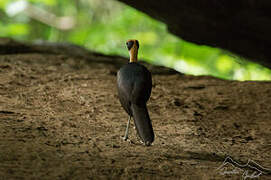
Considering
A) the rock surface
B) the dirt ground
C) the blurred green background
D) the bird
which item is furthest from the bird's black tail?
the blurred green background

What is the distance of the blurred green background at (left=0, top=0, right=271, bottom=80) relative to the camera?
29.1ft

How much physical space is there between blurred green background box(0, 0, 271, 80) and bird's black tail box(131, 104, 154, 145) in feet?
16.3

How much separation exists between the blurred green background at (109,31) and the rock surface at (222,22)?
2512 millimetres

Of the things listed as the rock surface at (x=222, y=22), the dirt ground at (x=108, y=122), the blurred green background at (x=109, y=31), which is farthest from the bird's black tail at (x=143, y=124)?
the blurred green background at (x=109, y=31)

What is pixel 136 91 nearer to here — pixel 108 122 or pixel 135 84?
pixel 135 84

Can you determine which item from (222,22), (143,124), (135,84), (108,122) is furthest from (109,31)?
(143,124)

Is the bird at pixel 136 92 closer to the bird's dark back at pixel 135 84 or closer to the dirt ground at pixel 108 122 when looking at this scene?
the bird's dark back at pixel 135 84

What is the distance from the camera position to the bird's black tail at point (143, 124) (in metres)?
3.01

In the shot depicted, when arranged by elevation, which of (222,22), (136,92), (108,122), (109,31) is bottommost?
(108,122)

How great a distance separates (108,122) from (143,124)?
0.84m

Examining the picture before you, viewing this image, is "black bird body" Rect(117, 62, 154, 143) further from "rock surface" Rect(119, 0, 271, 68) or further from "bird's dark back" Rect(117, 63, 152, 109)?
"rock surface" Rect(119, 0, 271, 68)

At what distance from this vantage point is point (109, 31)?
9.21 meters

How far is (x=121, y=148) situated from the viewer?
322 cm

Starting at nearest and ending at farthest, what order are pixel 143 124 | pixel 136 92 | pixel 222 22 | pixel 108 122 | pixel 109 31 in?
pixel 143 124 < pixel 136 92 < pixel 108 122 < pixel 222 22 < pixel 109 31
